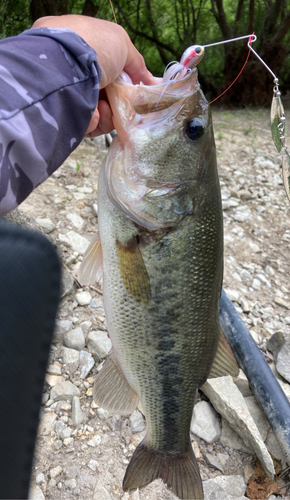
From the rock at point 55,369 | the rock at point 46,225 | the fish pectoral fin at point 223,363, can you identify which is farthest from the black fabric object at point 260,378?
the rock at point 46,225

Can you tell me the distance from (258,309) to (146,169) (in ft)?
8.57

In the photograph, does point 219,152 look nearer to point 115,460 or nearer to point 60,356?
point 60,356

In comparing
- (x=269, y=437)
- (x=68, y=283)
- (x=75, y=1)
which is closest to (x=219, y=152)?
(x=68, y=283)

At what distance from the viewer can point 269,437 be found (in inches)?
97.6

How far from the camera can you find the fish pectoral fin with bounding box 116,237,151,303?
4.49 feet

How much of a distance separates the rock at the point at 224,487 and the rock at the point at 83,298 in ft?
4.77

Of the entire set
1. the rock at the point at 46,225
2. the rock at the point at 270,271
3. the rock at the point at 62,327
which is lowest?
the rock at the point at 270,271

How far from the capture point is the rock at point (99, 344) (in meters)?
2.52

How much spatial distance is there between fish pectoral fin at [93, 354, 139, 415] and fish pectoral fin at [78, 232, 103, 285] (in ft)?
1.24

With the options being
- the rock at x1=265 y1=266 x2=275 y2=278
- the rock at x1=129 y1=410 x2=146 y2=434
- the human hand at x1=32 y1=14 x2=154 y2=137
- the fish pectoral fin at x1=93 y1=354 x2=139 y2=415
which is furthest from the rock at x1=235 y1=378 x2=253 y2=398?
the human hand at x1=32 y1=14 x2=154 y2=137

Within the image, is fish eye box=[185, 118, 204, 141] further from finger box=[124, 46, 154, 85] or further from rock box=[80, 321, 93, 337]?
rock box=[80, 321, 93, 337]

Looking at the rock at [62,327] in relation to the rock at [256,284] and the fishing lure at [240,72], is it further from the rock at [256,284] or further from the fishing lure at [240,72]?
the rock at [256,284]

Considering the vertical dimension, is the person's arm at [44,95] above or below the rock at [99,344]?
above

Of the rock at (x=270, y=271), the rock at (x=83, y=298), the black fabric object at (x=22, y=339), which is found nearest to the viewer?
the black fabric object at (x=22, y=339)
